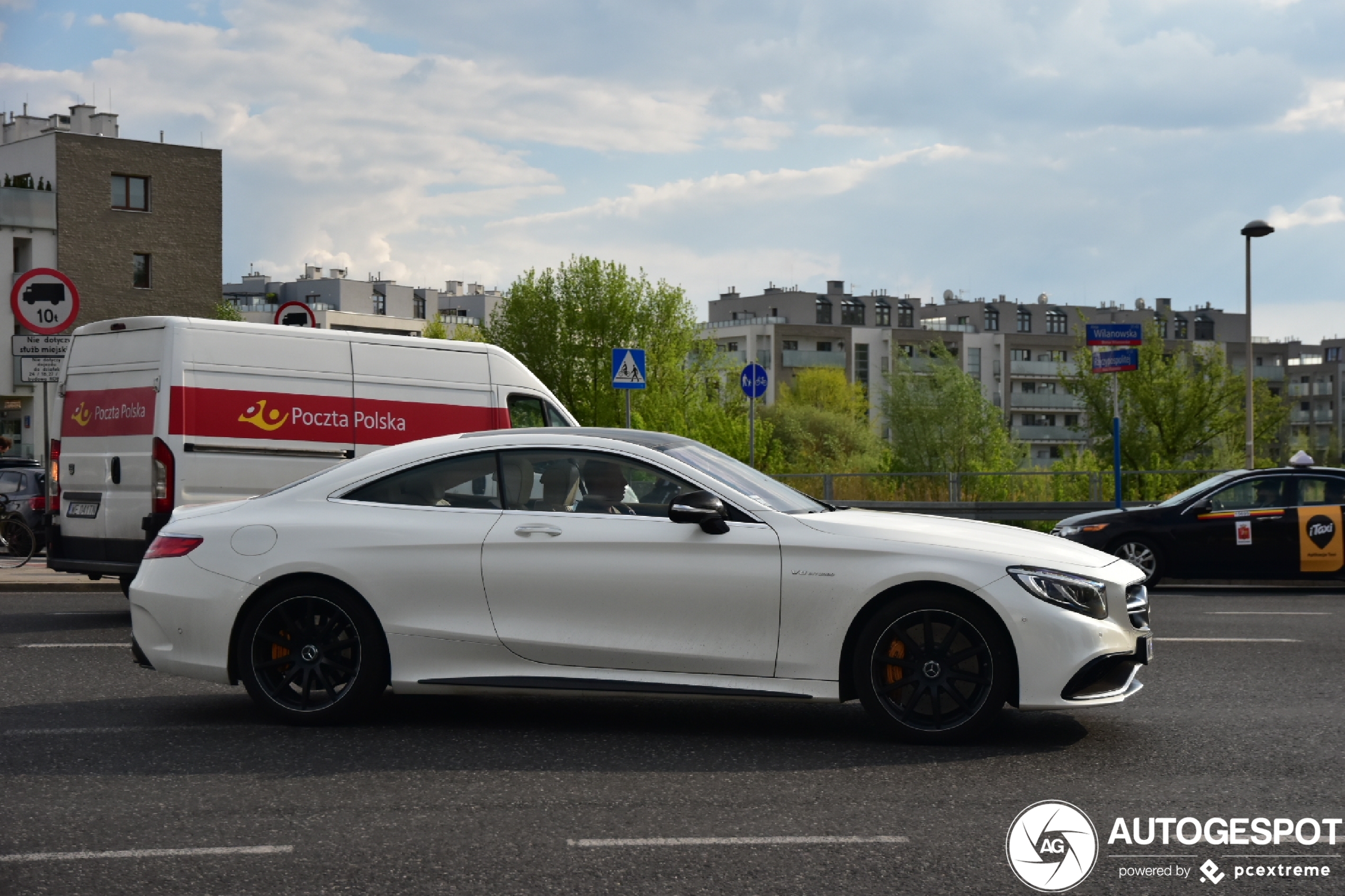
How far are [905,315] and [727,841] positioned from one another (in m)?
130

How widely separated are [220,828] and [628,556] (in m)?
2.30

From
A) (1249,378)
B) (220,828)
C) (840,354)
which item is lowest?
(220,828)

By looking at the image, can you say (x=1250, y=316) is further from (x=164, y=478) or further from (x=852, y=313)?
(x=852, y=313)

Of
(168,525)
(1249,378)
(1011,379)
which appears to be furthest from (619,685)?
(1011,379)

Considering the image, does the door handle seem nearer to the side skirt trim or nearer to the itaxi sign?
the side skirt trim

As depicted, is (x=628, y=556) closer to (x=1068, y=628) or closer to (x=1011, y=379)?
(x=1068, y=628)

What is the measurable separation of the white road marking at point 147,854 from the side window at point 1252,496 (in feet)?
44.4

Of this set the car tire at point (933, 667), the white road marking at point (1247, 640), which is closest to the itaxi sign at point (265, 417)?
the white road marking at point (1247, 640)

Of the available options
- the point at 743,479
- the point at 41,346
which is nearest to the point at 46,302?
the point at 41,346

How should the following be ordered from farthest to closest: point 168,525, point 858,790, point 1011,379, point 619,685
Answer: point 1011,379, point 168,525, point 619,685, point 858,790

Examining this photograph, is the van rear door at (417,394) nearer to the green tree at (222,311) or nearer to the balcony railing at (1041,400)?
the green tree at (222,311)

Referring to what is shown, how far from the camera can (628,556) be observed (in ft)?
22.5

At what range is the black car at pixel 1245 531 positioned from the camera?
16.1m

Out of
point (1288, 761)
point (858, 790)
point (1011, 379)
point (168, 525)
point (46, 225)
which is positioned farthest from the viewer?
point (1011, 379)
